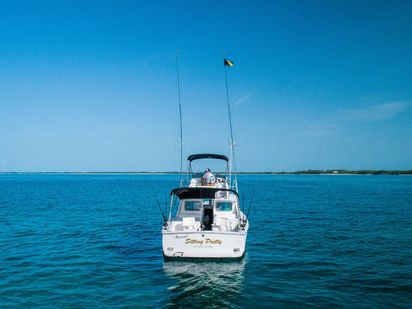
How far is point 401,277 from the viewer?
1438cm

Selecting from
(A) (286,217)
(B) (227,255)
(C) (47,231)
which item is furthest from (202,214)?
Answer: (A) (286,217)

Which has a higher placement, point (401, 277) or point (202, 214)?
point (202, 214)

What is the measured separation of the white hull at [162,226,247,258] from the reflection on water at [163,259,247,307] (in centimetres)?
54

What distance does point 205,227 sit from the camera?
59.4 feet

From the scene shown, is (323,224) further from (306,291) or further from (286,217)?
(306,291)

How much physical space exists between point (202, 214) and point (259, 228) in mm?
9349

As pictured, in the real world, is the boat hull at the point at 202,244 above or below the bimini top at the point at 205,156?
below

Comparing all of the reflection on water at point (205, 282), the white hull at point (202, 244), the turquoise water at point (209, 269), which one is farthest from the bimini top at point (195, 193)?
the reflection on water at point (205, 282)

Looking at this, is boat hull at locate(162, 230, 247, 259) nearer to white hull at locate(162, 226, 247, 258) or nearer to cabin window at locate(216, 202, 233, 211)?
white hull at locate(162, 226, 247, 258)

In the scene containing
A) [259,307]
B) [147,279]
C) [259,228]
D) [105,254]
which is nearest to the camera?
[259,307]

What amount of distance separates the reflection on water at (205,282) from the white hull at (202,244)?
1.78ft

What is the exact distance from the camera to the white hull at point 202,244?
15258 millimetres

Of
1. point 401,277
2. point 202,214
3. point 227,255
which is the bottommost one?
point 401,277

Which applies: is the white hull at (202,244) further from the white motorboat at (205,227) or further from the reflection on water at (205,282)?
the reflection on water at (205,282)
